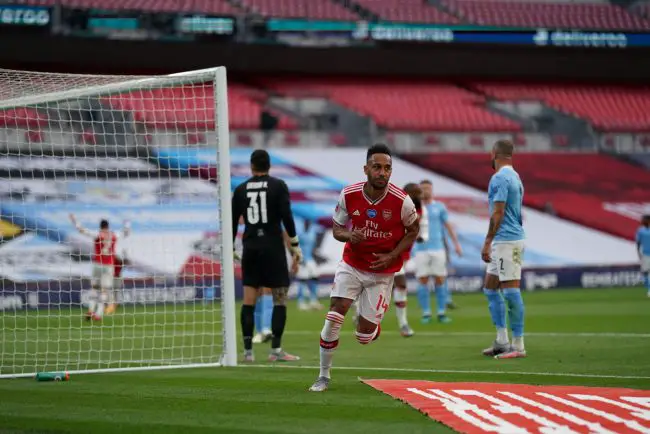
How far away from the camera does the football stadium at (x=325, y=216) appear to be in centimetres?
852

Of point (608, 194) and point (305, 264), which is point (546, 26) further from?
point (305, 264)

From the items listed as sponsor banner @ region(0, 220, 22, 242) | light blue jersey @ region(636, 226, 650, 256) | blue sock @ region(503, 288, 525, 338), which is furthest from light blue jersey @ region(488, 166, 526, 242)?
sponsor banner @ region(0, 220, 22, 242)

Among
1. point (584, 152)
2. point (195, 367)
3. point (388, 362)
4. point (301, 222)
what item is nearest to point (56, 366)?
point (195, 367)

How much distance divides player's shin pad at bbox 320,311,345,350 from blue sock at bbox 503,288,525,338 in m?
3.42

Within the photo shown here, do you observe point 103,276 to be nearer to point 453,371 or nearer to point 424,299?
point 424,299

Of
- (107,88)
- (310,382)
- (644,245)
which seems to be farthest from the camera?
(644,245)

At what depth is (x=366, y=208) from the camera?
8.52 meters

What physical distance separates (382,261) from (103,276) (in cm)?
1289

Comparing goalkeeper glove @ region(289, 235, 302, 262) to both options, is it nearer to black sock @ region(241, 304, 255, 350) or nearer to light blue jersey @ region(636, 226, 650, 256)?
black sock @ region(241, 304, 255, 350)

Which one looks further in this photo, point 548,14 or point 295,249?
point 548,14

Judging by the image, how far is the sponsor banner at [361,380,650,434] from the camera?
6.53m

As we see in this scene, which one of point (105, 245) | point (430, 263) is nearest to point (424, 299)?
point (430, 263)

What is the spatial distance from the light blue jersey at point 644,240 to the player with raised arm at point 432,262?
9.22 meters

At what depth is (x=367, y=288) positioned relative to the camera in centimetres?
877
